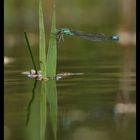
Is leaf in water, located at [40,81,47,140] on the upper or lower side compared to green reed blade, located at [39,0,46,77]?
lower

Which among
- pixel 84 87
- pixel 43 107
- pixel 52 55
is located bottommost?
pixel 43 107

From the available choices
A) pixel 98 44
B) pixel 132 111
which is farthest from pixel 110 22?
pixel 132 111

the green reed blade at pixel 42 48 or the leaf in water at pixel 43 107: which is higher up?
the green reed blade at pixel 42 48

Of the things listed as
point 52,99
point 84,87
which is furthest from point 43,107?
point 84,87

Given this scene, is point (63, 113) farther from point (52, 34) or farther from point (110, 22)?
point (110, 22)

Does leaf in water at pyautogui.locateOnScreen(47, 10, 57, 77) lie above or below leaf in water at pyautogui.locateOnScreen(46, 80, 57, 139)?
above

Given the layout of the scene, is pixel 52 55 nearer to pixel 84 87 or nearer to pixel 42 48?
pixel 42 48

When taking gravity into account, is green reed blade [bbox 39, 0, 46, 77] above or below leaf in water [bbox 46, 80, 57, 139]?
above

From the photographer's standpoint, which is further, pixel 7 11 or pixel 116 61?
pixel 116 61
